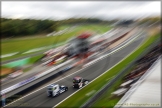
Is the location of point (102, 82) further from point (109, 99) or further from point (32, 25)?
point (32, 25)

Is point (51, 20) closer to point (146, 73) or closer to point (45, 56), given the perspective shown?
point (45, 56)

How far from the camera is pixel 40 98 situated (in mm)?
2295

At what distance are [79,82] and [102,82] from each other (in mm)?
309

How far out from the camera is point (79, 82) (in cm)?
232

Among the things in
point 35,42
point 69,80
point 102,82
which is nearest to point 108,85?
point 102,82

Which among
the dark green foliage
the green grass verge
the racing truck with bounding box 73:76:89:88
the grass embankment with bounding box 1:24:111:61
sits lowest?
the green grass verge

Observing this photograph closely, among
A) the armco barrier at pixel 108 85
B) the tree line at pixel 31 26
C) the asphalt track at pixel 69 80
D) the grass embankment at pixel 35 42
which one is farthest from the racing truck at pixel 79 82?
the tree line at pixel 31 26

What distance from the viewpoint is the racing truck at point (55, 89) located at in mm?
2281

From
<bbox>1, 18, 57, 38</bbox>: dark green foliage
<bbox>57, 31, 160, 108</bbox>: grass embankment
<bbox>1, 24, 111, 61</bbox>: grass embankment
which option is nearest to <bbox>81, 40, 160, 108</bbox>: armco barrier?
<bbox>57, 31, 160, 108</bbox>: grass embankment

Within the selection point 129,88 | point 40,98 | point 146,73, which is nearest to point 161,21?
point 146,73

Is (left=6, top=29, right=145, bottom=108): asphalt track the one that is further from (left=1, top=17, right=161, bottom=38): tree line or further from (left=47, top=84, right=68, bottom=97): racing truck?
(left=1, top=17, right=161, bottom=38): tree line

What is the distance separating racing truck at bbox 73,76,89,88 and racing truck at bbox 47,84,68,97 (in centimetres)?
14

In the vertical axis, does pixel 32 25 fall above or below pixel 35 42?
above

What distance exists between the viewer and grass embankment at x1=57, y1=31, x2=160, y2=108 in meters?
2.32
